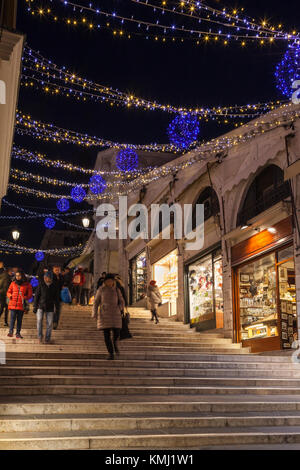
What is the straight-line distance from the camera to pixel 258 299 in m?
15.7

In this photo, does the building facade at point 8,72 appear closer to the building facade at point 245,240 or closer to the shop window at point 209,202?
the building facade at point 245,240

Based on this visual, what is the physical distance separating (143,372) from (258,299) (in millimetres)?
6552

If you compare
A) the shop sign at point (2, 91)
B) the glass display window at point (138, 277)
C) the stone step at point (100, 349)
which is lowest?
the stone step at point (100, 349)

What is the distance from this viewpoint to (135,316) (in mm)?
19891

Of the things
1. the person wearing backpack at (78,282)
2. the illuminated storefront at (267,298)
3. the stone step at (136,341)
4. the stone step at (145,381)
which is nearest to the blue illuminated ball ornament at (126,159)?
the person wearing backpack at (78,282)

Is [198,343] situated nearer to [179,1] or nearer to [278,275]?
[278,275]

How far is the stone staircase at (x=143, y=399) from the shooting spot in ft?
20.7

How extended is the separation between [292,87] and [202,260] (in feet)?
26.8

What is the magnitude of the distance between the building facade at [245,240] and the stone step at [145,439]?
274 inches

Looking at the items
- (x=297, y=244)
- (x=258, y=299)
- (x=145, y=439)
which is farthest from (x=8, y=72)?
(x=258, y=299)

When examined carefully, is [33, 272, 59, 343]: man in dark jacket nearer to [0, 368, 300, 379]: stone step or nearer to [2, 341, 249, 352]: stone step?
[2, 341, 249, 352]: stone step

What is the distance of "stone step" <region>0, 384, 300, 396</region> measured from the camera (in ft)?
26.9

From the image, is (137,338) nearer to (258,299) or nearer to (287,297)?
(258,299)
